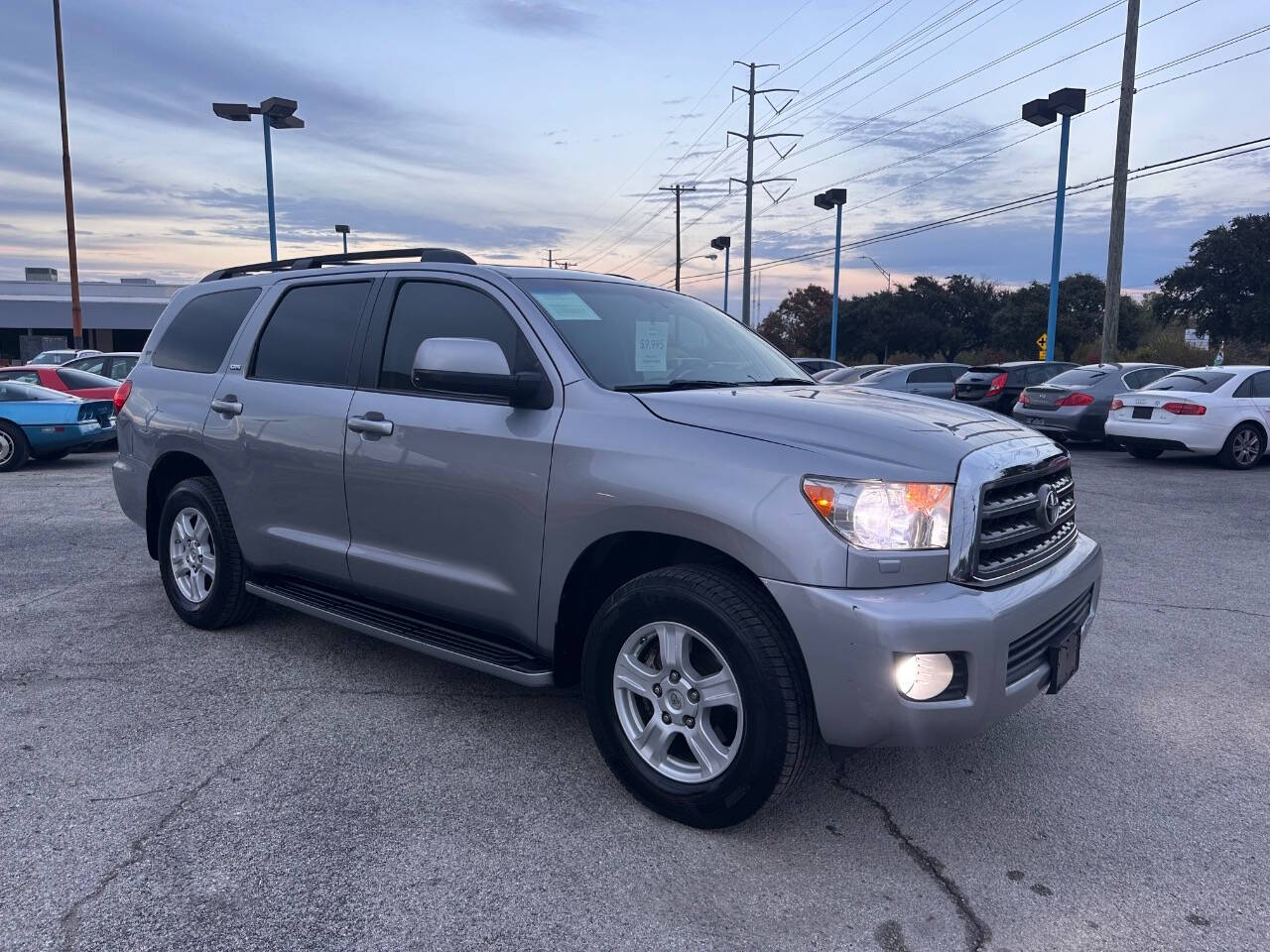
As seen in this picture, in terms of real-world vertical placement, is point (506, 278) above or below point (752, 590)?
above

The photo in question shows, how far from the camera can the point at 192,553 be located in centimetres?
529

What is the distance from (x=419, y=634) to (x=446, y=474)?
0.69 metres

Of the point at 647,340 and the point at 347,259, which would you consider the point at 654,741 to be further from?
the point at 347,259

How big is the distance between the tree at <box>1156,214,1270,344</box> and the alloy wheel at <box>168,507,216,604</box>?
1977 inches

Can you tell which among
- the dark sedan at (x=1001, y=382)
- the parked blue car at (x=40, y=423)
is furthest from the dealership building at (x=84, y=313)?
the dark sedan at (x=1001, y=382)

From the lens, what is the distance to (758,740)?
2955mm

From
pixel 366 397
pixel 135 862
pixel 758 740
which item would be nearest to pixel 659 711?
pixel 758 740

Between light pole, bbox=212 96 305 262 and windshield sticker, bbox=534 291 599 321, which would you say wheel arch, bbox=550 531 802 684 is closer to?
windshield sticker, bbox=534 291 599 321

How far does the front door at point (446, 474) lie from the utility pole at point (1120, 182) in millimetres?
20840

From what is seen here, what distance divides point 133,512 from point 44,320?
2260 inches

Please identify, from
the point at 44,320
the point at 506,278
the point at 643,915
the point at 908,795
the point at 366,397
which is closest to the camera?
the point at 643,915

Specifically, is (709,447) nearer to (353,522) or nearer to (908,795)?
(908,795)

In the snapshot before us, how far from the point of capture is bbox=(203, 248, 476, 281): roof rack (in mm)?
4379

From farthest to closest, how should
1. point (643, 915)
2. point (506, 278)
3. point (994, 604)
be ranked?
1. point (506, 278)
2. point (994, 604)
3. point (643, 915)
